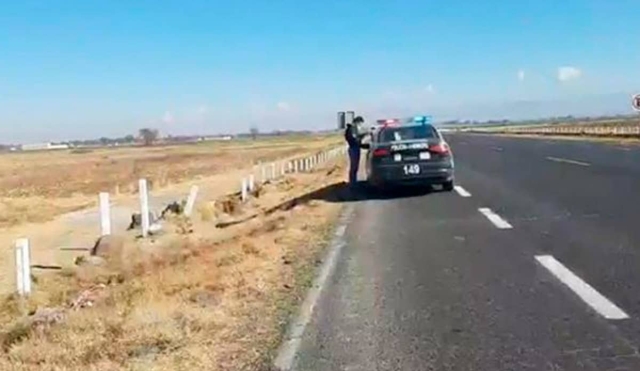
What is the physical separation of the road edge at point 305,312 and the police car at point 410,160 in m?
6.15

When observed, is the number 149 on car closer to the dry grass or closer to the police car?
the police car

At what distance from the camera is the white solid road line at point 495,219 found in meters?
12.2

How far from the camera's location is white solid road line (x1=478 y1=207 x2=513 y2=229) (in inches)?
481

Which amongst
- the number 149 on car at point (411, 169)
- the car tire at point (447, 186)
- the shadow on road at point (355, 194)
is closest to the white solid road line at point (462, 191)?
the car tire at point (447, 186)

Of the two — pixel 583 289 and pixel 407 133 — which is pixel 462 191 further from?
pixel 583 289

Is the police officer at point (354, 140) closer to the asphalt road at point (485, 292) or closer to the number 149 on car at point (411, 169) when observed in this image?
the number 149 on car at point (411, 169)

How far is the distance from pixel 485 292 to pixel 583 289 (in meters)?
0.94

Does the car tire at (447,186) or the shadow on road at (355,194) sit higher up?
the car tire at (447,186)

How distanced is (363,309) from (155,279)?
3200mm

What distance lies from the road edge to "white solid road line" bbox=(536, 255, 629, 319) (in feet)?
8.18

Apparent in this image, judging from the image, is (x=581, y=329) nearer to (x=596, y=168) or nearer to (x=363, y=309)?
(x=363, y=309)

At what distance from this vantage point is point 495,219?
13.2 meters

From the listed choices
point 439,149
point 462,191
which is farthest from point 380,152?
point 462,191

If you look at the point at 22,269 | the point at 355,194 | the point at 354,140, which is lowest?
the point at 22,269
